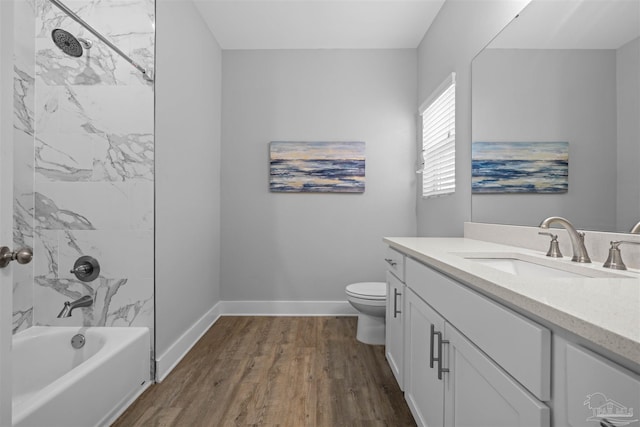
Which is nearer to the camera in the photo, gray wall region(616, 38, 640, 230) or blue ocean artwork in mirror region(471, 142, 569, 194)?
gray wall region(616, 38, 640, 230)

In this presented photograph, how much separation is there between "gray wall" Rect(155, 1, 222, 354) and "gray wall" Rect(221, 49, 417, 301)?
9.4 inches

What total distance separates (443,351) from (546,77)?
1.24m

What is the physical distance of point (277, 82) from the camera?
10.3 ft

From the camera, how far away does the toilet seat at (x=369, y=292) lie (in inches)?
91.9

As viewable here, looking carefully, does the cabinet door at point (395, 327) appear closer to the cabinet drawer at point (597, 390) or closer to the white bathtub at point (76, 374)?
the cabinet drawer at point (597, 390)

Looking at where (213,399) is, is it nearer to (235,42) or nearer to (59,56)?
(59,56)

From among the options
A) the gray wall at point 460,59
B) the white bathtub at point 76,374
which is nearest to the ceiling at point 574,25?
the gray wall at point 460,59

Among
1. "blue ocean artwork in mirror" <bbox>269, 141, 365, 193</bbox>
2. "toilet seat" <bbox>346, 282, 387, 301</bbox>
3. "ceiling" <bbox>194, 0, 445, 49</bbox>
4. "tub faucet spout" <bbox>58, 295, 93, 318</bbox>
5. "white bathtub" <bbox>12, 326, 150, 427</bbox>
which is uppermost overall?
"ceiling" <bbox>194, 0, 445, 49</bbox>

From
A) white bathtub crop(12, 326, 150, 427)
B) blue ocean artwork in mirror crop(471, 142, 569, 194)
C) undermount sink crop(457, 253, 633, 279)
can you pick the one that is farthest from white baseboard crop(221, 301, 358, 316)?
undermount sink crop(457, 253, 633, 279)

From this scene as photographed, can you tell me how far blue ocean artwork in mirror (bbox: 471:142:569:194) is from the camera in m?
1.38

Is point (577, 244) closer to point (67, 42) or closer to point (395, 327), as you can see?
point (395, 327)

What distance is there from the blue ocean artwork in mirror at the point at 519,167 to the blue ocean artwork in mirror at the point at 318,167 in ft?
4.29

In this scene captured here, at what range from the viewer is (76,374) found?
1323 millimetres

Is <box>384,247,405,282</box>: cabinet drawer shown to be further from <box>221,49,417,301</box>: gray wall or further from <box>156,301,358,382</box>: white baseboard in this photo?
<box>156,301,358,382</box>: white baseboard
